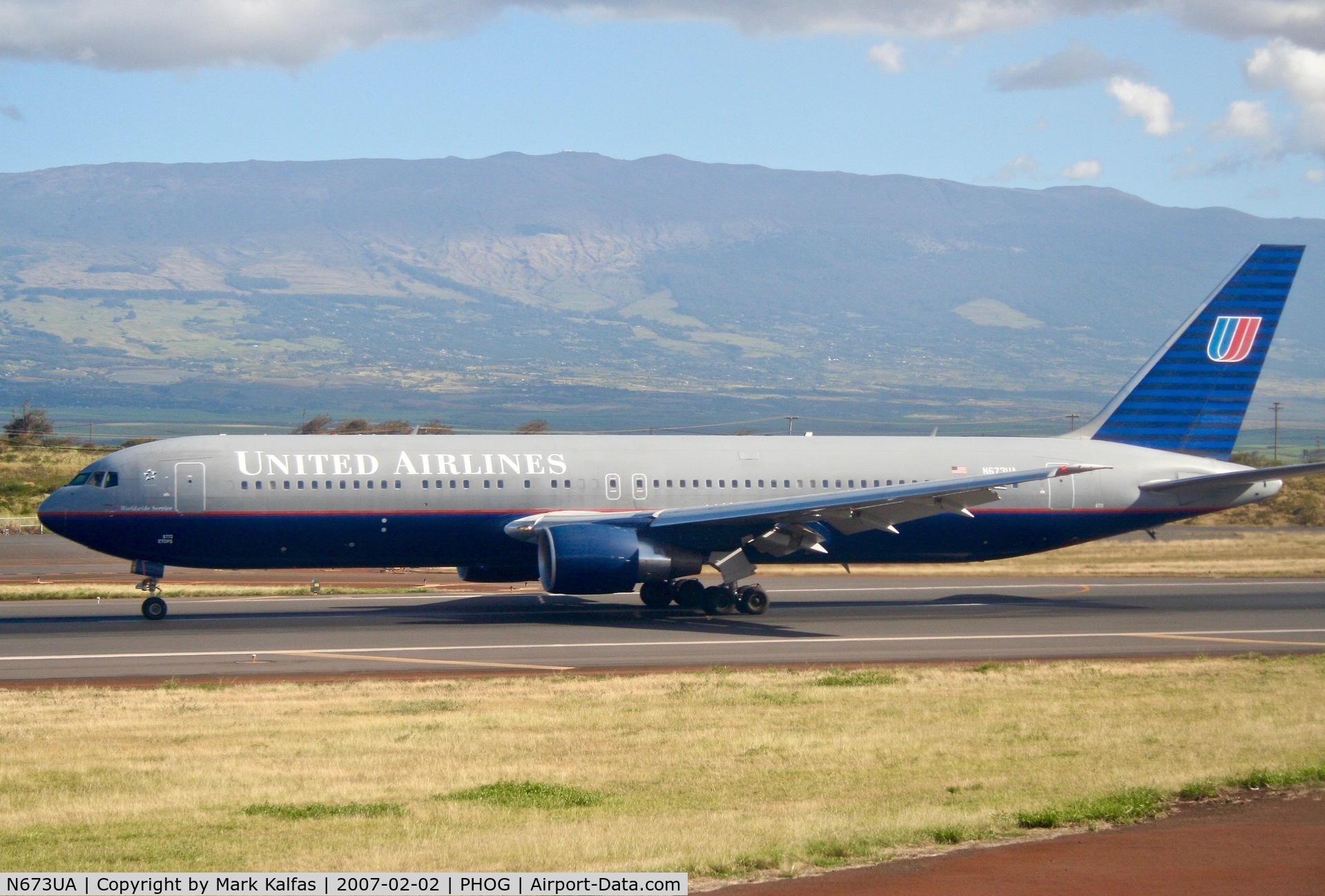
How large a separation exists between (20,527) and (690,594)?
127 ft

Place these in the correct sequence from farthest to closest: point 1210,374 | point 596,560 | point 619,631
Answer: point 1210,374 < point 596,560 < point 619,631

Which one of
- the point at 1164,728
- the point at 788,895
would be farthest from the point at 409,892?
the point at 1164,728

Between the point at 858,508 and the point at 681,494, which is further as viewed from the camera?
the point at 681,494

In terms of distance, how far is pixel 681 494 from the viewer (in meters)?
34.9

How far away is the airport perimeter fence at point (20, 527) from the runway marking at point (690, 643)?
3582cm

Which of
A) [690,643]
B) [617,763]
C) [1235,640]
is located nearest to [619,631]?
[690,643]

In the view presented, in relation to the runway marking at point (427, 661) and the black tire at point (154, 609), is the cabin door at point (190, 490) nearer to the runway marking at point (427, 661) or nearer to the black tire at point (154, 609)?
the black tire at point (154, 609)

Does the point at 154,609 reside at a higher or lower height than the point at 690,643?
higher

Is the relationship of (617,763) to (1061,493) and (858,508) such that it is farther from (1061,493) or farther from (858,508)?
(1061,493)

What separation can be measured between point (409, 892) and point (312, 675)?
553 inches

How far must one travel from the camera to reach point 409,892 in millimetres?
10273

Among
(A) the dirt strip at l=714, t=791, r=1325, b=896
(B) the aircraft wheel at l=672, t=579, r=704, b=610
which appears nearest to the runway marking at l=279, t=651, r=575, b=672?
(B) the aircraft wheel at l=672, t=579, r=704, b=610

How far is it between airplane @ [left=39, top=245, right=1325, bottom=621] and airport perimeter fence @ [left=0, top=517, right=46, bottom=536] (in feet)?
95.9

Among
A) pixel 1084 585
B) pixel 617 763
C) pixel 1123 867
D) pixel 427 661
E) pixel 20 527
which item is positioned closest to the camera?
pixel 1123 867
